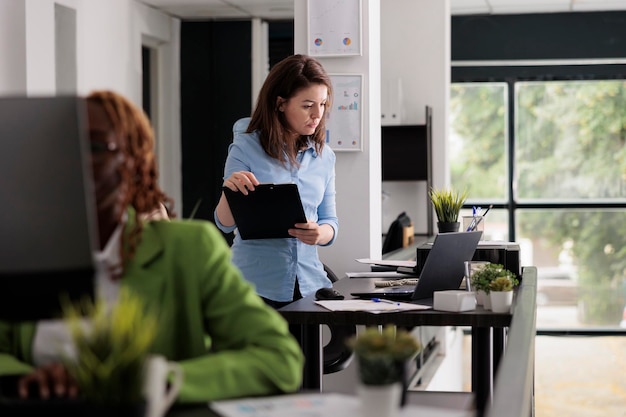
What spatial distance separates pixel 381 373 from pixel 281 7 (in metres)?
6.97

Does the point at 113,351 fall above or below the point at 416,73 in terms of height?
below

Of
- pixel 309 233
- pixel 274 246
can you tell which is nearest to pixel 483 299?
pixel 309 233

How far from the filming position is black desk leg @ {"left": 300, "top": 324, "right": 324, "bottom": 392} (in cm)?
272

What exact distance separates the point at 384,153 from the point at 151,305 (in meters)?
5.71

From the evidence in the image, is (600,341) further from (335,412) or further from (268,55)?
(335,412)

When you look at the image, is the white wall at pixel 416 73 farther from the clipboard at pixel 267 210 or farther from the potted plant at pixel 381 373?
the potted plant at pixel 381 373

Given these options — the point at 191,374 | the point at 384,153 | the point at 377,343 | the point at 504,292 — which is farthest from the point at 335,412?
the point at 384,153

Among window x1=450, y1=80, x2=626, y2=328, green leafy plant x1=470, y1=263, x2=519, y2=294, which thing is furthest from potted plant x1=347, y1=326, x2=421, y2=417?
window x1=450, y1=80, x2=626, y2=328

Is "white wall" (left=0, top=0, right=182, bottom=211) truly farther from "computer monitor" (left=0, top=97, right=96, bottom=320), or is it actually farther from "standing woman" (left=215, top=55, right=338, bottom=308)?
"computer monitor" (left=0, top=97, right=96, bottom=320)

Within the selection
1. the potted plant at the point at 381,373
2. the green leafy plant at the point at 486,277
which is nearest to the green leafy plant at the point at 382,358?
the potted plant at the point at 381,373

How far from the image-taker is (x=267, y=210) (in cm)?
302

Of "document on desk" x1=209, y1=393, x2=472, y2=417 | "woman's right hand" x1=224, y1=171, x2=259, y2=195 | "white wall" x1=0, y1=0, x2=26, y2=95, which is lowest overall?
"document on desk" x1=209, y1=393, x2=472, y2=417

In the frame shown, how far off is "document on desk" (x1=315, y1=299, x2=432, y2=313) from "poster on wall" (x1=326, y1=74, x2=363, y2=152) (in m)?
1.45

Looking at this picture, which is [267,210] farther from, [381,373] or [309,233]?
[381,373]
